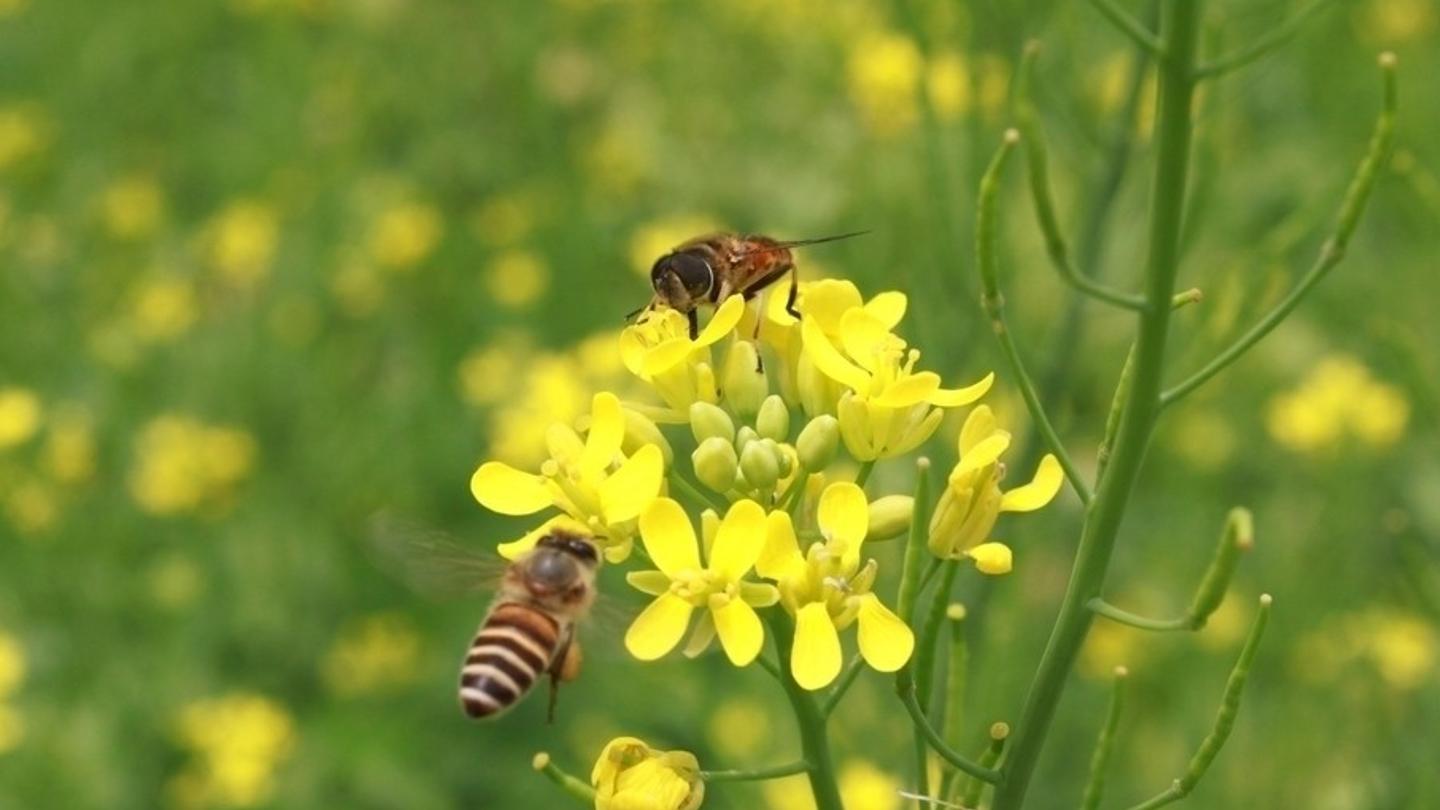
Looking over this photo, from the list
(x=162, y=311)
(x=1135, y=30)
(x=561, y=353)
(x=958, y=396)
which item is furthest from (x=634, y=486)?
(x=162, y=311)

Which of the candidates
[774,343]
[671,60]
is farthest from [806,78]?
[774,343]

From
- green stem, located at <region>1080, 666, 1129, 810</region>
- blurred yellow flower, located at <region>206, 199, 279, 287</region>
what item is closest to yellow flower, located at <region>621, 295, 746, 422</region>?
green stem, located at <region>1080, 666, 1129, 810</region>

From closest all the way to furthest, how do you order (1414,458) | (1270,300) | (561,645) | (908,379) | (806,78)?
(908,379) → (561,645) → (1270,300) → (1414,458) → (806,78)

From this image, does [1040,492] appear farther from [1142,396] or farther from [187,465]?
[187,465]

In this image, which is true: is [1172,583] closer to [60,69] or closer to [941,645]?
[941,645]

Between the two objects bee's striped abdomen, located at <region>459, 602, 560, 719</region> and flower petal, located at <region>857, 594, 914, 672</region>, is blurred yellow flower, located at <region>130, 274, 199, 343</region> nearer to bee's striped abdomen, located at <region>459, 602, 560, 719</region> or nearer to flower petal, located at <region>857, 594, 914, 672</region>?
bee's striped abdomen, located at <region>459, 602, 560, 719</region>

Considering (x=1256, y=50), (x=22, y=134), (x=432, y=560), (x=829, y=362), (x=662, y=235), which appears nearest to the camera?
(x=1256, y=50)

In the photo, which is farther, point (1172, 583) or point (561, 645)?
Answer: point (1172, 583)
